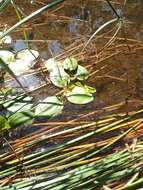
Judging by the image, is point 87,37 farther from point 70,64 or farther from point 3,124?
point 3,124

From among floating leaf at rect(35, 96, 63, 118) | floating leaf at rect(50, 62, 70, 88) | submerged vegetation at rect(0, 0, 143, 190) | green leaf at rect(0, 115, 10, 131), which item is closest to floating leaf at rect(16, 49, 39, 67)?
submerged vegetation at rect(0, 0, 143, 190)

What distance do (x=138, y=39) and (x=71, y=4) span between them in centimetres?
59

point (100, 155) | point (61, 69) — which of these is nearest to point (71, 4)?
point (61, 69)

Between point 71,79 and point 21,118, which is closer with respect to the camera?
point 21,118

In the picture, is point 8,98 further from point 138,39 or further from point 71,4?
point 71,4

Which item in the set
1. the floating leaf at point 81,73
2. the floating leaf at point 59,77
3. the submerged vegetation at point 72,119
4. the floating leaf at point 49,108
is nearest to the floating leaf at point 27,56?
the submerged vegetation at point 72,119

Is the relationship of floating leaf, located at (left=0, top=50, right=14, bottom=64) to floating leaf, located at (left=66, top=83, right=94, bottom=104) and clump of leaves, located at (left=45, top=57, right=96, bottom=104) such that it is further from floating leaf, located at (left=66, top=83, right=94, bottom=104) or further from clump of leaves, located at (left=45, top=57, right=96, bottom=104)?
floating leaf, located at (left=66, top=83, right=94, bottom=104)

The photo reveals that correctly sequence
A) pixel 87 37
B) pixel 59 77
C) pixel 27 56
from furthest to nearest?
pixel 87 37 → pixel 27 56 → pixel 59 77

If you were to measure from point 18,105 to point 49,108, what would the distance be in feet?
0.39

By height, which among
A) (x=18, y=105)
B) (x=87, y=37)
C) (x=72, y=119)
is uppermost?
(x=87, y=37)

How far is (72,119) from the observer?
5.07 feet

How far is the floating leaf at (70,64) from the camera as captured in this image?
1.74 metres

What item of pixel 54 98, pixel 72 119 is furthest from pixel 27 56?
pixel 72 119

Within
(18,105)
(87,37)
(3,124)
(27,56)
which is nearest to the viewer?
(3,124)
